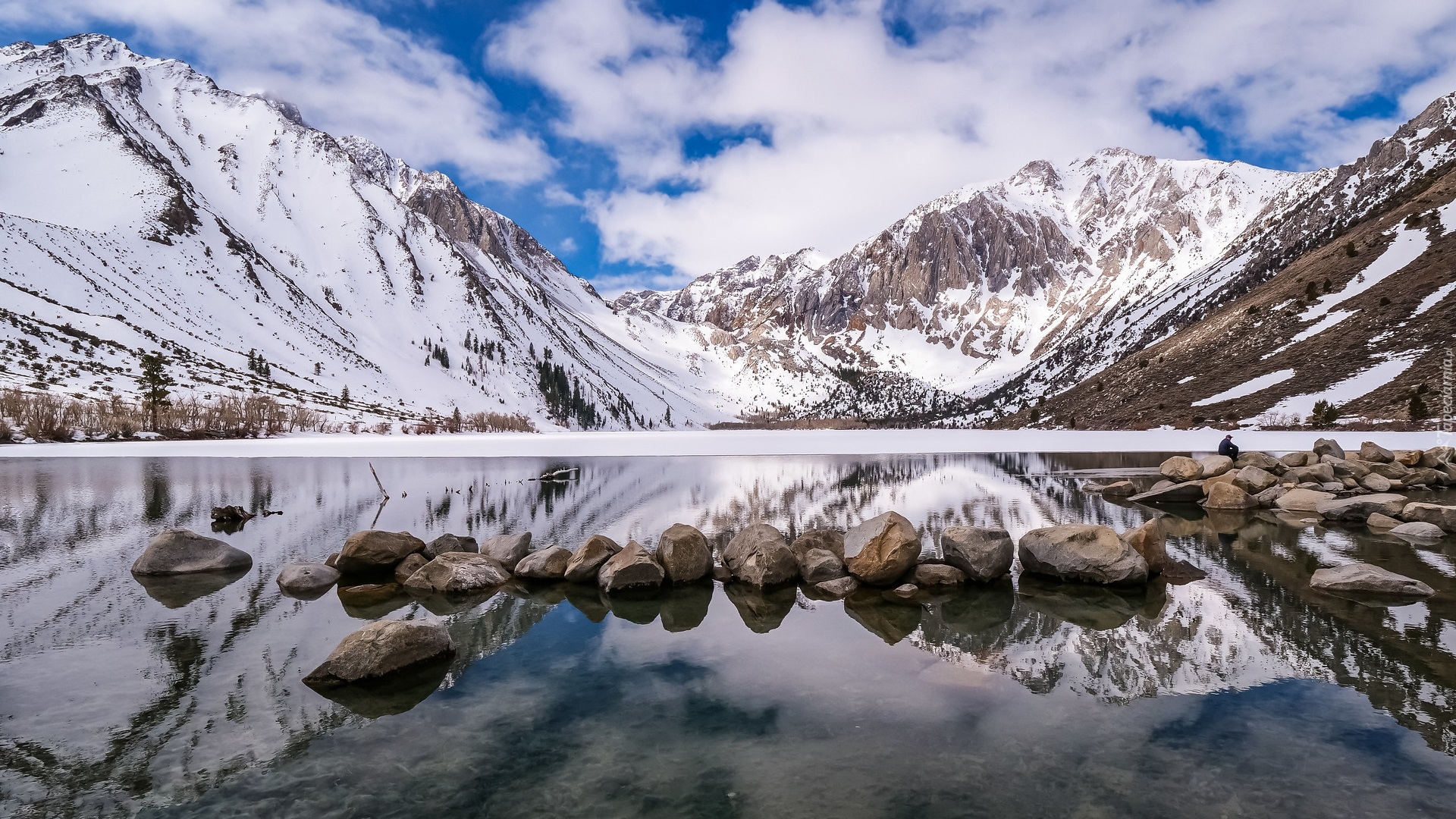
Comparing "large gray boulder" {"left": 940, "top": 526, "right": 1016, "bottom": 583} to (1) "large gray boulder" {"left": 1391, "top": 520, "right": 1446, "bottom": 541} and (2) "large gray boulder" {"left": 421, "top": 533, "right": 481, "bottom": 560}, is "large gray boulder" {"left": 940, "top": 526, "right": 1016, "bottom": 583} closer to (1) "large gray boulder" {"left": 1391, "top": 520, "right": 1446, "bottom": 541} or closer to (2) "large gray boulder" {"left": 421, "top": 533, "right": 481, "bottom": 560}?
(2) "large gray boulder" {"left": 421, "top": 533, "right": 481, "bottom": 560}

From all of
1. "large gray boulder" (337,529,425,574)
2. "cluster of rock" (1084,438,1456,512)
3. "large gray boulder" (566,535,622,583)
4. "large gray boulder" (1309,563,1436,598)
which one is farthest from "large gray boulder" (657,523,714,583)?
"cluster of rock" (1084,438,1456,512)

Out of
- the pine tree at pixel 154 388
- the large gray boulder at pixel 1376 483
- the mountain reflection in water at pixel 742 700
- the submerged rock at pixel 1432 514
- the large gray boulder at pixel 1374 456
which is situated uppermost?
the pine tree at pixel 154 388

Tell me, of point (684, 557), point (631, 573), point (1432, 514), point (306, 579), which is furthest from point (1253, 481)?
point (306, 579)

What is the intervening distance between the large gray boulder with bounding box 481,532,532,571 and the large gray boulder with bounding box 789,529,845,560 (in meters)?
7.03

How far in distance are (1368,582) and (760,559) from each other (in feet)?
42.3

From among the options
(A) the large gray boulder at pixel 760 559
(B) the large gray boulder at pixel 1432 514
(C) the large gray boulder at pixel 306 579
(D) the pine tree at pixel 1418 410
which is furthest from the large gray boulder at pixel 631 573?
(D) the pine tree at pixel 1418 410

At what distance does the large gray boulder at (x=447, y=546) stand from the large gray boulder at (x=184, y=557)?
182 inches

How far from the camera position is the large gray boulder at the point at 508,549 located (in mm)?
17406

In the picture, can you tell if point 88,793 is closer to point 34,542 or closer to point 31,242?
point 34,542

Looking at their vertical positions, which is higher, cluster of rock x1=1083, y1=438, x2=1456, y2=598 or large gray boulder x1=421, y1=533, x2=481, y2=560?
cluster of rock x1=1083, y1=438, x2=1456, y2=598

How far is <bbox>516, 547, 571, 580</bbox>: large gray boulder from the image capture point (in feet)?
54.5

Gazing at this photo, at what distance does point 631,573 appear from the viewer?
1577 cm

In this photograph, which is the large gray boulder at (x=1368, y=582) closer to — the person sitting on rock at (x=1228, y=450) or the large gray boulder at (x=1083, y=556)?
the large gray boulder at (x=1083, y=556)

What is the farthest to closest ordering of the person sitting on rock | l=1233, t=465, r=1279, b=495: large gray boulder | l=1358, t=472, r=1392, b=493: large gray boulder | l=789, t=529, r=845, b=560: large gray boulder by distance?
the person sitting on rock, l=1233, t=465, r=1279, b=495: large gray boulder, l=1358, t=472, r=1392, b=493: large gray boulder, l=789, t=529, r=845, b=560: large gray boulder
